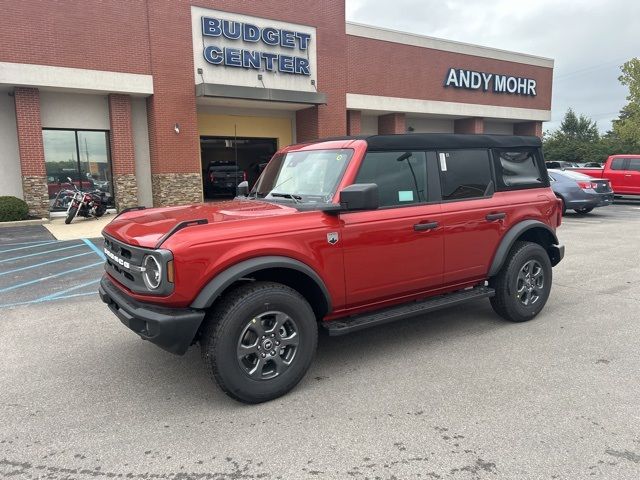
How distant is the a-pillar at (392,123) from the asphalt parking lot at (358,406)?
18.5 m

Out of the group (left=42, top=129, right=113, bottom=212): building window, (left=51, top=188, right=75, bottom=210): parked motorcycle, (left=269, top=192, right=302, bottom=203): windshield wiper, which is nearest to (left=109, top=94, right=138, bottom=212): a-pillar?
(left=42, top=129, right=113, bottom=212): building window

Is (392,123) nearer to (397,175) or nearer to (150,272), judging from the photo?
(397,175)

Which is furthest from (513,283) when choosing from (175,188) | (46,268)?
(175,188)

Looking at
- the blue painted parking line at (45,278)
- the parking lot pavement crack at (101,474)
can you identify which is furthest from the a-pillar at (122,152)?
the parking lot pavement crack at (101,474)

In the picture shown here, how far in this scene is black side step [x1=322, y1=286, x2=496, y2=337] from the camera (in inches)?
156

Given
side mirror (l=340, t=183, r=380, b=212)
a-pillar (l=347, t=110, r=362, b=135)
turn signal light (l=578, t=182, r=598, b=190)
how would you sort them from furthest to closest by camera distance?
1. a-pillar (l=347, t=110, r=362, b=135)
2. turn signal light (l=578, t=182, r=598, b=190)
3. side mirror (l=340, t=183, r=380, b=212)

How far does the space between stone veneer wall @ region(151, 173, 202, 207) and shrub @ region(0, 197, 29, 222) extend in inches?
159

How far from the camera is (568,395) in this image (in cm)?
360

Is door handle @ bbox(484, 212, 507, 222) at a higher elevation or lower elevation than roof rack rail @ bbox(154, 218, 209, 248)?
lower

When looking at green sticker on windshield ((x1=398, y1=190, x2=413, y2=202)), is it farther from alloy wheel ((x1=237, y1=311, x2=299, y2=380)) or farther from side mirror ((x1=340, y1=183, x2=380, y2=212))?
alloy wheel ((x1=237, y1=311, x2=299, y2=380))

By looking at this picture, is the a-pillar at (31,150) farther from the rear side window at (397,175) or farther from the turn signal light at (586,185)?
the turn signal light at (586,185)

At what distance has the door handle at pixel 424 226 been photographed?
4328 mm

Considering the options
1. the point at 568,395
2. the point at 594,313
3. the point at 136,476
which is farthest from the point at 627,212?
the point at 136,476

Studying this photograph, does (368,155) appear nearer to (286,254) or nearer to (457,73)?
(286,254)
